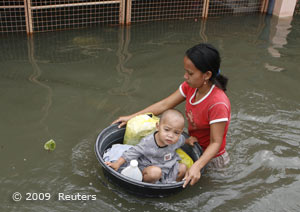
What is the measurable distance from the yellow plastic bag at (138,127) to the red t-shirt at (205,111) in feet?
1.22

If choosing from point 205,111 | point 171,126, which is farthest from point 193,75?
point 171,126

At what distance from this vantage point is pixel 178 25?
24.6 feet

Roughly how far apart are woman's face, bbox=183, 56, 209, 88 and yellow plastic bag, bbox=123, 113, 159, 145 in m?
0.65

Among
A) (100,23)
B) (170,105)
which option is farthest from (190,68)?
(100,23)

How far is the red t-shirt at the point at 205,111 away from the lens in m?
2.64

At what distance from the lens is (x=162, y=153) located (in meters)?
2.80

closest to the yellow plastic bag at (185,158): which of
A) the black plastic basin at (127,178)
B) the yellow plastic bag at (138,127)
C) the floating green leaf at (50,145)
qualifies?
the black plastic basin at (127,178)

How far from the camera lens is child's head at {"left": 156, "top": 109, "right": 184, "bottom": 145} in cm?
263

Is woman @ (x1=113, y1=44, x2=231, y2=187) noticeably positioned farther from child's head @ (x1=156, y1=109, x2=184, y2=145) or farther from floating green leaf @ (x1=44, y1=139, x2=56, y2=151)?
floating green leaf @ (x1=44, y1=139, x2=56, y2=151)

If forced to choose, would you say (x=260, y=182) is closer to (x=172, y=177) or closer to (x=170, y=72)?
(x=172, y=177)

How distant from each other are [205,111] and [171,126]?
1.06 ft

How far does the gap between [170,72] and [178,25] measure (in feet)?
8.92

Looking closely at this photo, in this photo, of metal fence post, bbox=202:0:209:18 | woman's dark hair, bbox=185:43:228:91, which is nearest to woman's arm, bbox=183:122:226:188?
woman's dark hair, bbox=185:43:228:91

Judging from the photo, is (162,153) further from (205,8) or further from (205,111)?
(205,8)
